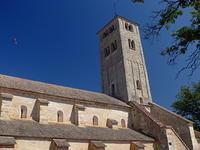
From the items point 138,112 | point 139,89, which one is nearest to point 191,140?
point 138,112

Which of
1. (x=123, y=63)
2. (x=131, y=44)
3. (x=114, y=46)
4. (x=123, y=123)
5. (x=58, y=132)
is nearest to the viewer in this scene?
(x=58, y=132)

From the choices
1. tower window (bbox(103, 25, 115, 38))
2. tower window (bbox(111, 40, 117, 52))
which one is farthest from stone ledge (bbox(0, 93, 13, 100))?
tower window (bbox(103, 25, 115, 38))

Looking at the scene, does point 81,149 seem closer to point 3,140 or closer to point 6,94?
point 3,140

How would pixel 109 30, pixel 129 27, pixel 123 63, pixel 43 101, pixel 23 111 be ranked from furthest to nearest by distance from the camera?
pixel 109 30 < pixel 129 27 < pixel 123 63 < pixel 43 101 < pixel 23 111

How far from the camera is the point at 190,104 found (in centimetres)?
3653

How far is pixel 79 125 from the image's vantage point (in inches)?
806

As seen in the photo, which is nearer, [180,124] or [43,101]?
[43,101]

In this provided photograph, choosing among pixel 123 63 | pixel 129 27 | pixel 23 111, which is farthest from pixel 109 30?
pixel 23 111

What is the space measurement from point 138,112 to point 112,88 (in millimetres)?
6721

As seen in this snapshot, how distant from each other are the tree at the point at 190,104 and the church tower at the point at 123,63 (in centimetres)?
1048

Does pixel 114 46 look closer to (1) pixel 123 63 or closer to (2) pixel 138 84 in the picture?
(1) pixel 123 63

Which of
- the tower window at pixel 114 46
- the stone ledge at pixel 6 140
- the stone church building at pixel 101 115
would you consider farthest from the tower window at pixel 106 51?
the stone ledge at pixel 6 140

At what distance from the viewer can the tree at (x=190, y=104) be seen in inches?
1419

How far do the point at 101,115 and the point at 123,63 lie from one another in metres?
9.88
